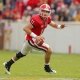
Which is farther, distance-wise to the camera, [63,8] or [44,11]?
[63,8]

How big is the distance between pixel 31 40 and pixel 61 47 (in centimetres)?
958

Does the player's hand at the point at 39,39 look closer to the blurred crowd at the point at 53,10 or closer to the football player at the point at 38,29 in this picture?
the football player at the point at 38,29

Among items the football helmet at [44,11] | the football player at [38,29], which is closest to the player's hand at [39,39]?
the football player at [38,29]

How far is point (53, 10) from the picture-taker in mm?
22250

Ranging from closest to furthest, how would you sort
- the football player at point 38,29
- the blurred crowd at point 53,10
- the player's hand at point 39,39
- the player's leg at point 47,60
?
1. the player's hand at point 39,39
2. the football player at point 38,29
3. the player's leg at point 47,60
4. the blurred crowd at point 53,10

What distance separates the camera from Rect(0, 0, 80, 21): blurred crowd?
72.4 feet

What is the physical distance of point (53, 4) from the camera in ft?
73.8

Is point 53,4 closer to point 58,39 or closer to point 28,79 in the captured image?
point 58,39

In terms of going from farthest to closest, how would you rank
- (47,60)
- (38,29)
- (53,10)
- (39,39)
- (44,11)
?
(53,10) < (47,60) < (38,29) < (44,11) < (39,39)

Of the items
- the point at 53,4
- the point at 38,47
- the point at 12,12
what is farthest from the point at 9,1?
the point at 38,47

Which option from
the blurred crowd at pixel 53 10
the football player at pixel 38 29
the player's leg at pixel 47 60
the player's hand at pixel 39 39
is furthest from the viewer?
the blurred crowd at pixel 53 10

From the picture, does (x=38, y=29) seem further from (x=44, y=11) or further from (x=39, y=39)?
(x=39, y=39)

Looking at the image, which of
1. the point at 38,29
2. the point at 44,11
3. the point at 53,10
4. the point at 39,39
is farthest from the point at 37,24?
the point at 53,10

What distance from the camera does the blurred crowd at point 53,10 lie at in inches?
869
